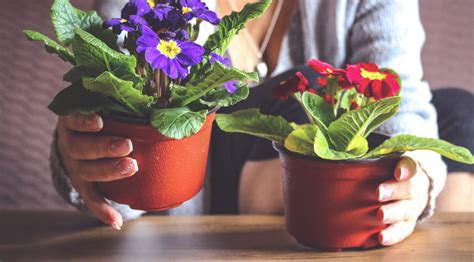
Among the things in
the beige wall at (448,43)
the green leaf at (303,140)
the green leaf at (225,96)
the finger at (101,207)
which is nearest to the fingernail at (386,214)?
the green leaf at (303,140)

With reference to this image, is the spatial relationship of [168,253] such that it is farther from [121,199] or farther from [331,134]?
[331,134]

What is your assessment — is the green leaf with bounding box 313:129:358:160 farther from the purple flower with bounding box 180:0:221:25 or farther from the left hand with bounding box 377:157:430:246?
the purple flower with bounding box 180:0:221:25

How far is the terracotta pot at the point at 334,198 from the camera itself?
2.28 ft

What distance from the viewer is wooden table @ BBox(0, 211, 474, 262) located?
0.75m

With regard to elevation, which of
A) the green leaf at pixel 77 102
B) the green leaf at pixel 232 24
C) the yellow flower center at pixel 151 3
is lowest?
the green leaf at pixel 77 102

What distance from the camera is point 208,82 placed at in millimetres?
630

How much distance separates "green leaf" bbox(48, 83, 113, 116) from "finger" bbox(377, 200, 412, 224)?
35 cm

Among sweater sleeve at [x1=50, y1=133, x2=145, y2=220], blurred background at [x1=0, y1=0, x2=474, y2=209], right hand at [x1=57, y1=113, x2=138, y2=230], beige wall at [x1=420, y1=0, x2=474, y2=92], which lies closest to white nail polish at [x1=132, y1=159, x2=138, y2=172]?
right hand at [x1=57, y1=113, x2=138, y2=230]

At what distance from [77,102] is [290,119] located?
0.37m

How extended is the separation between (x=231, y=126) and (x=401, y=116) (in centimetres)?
34

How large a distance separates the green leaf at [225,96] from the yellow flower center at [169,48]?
63mm

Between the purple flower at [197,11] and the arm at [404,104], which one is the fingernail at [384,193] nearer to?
the arm at [404,104]

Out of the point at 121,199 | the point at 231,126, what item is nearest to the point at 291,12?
the point at 231,126

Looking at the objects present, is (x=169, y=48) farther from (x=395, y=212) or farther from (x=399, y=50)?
(x=399, y=50)
